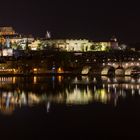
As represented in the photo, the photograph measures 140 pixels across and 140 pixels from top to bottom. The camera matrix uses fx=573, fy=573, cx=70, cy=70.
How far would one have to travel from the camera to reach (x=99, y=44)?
7450 cm

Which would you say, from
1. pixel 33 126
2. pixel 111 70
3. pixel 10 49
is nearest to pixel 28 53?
pixel 10 49

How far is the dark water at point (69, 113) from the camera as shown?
53.6ft

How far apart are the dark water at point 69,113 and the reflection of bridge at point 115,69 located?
1690 centimetres

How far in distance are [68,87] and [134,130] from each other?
15.6m

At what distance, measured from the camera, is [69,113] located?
65.6 ft

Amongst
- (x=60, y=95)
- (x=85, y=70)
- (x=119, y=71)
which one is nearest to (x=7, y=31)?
(x=85, y=70)

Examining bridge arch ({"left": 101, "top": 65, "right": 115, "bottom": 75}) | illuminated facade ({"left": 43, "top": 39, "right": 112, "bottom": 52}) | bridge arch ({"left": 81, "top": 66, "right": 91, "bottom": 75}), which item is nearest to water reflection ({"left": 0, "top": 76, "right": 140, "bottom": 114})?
bridge arch ({"left": 101, "top": 65, "right": 115, "bottom": 75})

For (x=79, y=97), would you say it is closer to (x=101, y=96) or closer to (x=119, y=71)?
(x=101, y=96)

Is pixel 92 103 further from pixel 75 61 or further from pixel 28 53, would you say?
pixel 28 53

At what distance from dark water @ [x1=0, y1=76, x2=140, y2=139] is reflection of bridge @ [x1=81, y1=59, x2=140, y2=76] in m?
16.9

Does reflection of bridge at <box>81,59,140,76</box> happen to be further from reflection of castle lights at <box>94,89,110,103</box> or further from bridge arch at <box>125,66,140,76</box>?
reflection of castle lights at <box>94,89,110,103</box>

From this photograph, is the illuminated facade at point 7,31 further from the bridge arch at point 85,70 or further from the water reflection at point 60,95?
the water reflection at point 60,95

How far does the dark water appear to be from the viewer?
16.3 m

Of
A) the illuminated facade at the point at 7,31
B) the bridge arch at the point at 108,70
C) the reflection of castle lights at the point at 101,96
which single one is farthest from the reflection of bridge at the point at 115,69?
the illuminated facade at the point at 7,31
